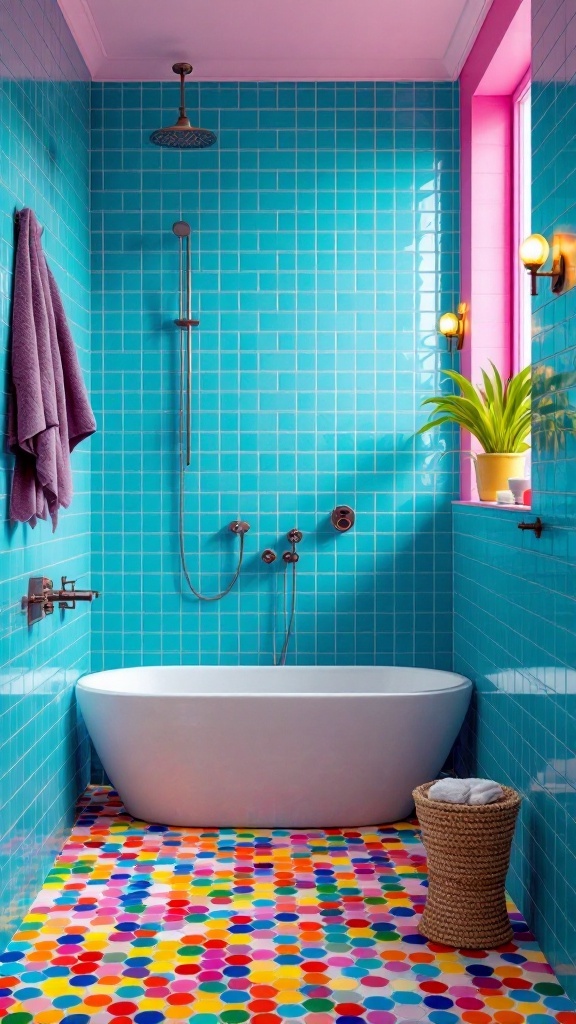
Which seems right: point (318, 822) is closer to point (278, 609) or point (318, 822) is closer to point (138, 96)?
point (278, 609)

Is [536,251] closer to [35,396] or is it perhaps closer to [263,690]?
[35,396]

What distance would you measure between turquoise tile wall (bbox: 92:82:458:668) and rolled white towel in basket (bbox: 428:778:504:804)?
1.43 m

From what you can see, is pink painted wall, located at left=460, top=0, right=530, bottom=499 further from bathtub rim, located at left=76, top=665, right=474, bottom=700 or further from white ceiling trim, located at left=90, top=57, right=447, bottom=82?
bathtub rim, located at left=76, top=665, right=474, bottom=700

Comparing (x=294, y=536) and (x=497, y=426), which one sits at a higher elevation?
(x=497, y=426)

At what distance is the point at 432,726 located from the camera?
3.73 meters

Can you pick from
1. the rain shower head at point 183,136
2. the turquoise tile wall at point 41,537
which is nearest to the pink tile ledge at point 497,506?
the turquoise tile wall at point 41,537

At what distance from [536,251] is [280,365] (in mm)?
Answer: 1861

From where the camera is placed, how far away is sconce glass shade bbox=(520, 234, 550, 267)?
8.78 feet

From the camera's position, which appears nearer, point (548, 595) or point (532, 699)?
point (548, 595)

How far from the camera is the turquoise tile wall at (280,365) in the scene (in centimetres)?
439

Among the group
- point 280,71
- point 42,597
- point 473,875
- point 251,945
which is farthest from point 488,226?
point 251,945

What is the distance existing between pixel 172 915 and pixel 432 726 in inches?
45.7

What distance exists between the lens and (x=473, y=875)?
2.86 meters

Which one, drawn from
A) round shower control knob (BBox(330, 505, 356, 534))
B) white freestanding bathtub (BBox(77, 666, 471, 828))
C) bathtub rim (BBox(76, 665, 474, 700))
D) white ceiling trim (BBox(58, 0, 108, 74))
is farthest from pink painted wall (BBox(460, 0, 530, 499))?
white ceiling trim (BBox(58, 0, 108, 74))
